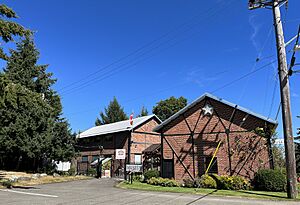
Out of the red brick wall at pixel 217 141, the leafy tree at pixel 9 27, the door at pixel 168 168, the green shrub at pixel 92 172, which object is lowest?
the green shrub at pixel 92 172

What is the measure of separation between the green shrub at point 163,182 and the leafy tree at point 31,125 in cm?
1024

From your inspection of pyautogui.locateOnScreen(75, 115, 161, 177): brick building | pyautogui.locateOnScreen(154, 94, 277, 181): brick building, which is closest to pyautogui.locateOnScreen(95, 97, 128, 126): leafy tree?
pyautogui.locateOnScreen(75, 115, 161, 177): brick building

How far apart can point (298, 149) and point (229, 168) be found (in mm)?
15972

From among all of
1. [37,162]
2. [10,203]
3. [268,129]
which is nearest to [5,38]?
[10,203]

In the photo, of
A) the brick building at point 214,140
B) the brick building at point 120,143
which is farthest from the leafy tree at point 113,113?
the brick building at point 214,140

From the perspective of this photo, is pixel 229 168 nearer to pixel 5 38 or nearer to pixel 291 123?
pixel 291 123

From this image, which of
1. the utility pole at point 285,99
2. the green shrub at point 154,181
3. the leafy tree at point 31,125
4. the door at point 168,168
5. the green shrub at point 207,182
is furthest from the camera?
Result: the leafy tree at point 31,125

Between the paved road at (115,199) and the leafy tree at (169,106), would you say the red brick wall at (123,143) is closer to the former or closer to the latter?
the paved road at (115,199)

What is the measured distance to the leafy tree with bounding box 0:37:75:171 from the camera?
26000 millimetres

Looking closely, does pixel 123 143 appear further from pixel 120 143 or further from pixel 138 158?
pixel 138 158

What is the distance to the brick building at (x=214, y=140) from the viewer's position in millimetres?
18609

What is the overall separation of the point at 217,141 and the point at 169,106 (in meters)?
36.7

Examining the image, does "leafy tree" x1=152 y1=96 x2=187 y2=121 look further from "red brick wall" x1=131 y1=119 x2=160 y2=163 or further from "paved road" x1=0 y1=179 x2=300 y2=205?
"paved road" x1=0 y1=179 x2=300 y2=205

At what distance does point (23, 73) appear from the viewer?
3002cm
